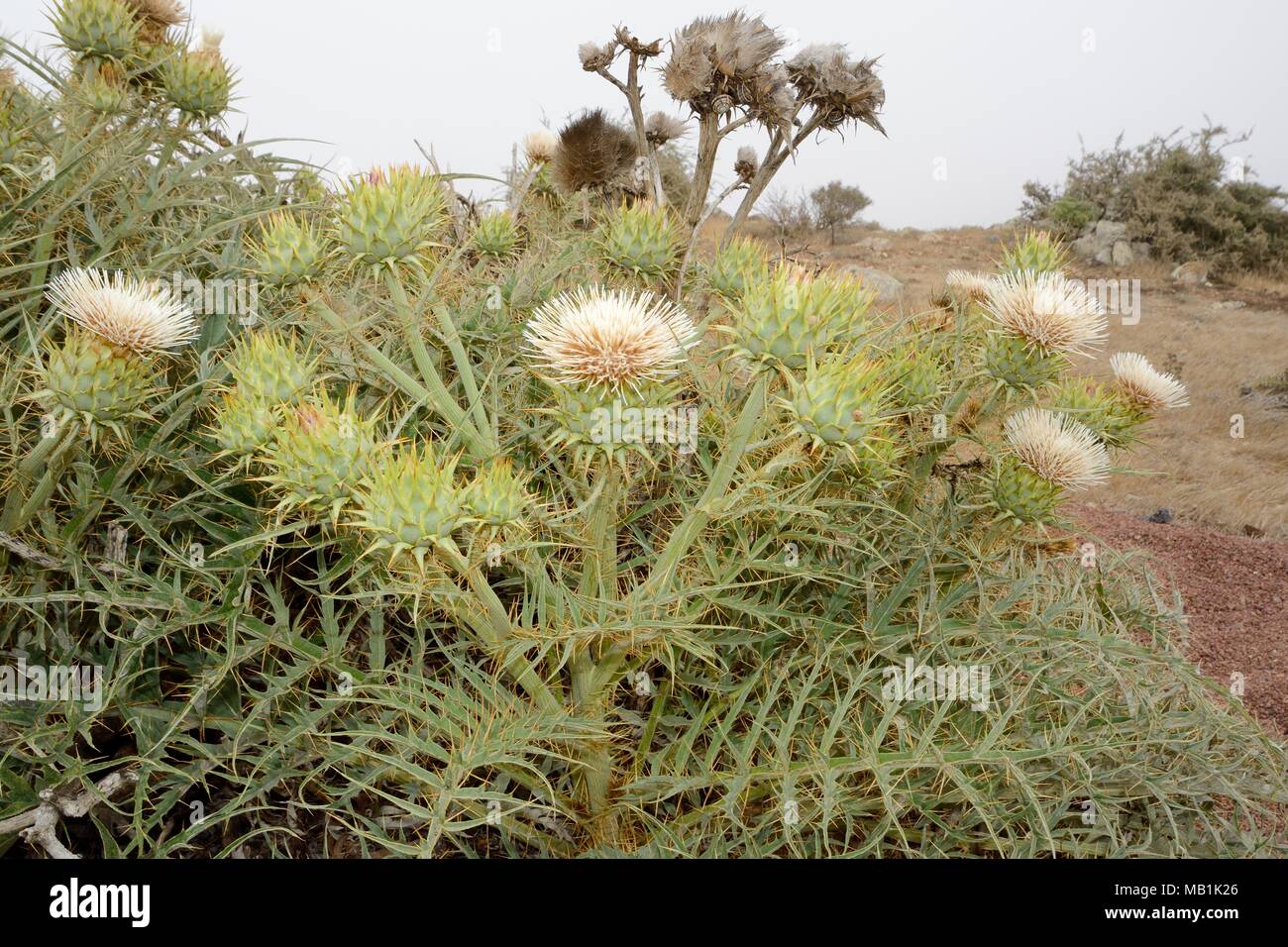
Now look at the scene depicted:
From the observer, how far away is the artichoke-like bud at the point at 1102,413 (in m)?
2.17

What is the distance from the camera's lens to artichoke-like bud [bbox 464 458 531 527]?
129 cm

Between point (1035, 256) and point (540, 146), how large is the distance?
1.95 meters

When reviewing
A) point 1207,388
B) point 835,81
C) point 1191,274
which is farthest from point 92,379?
point 1191,274

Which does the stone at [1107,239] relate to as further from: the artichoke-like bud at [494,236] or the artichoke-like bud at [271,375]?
the artichoke-like bud at [271,375]

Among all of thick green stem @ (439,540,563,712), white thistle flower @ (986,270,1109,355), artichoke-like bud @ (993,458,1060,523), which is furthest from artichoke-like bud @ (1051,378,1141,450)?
thick green stem @ (439,540,563,712)

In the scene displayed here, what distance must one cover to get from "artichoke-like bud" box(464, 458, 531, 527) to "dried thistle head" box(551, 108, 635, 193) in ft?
6.02

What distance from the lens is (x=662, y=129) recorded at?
295 centimetres

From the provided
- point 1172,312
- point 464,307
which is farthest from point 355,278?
point 1172,312

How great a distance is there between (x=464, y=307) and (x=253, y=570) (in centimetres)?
87

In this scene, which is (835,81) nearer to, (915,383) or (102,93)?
(915,383)

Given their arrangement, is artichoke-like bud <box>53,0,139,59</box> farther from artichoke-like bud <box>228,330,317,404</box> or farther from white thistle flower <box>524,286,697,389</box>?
white thistle flower <box>524,286,697,389</box>

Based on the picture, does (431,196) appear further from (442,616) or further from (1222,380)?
(1222,380)

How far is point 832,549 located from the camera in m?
2.10

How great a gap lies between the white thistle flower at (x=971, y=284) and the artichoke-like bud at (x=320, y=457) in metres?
1.57
